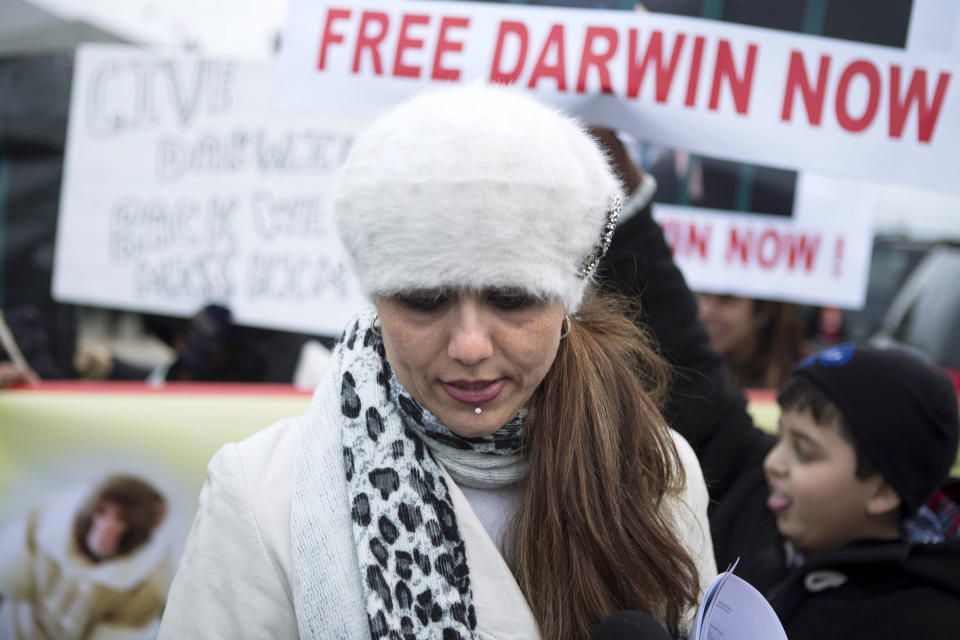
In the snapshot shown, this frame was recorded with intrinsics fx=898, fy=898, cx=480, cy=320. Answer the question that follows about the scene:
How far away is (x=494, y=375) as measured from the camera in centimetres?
141

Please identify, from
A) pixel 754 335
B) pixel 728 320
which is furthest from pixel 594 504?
pixel 754 335

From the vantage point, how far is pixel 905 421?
202 cm

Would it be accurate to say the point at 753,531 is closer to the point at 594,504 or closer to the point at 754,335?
the point at 594,504

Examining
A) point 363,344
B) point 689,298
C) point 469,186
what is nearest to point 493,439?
point 363,344

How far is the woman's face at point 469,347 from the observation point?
137 cm

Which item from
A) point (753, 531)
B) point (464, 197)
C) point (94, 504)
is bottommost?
point (94, 504)

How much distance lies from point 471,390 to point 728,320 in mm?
2678

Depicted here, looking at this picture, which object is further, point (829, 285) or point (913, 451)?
point (829, 285)

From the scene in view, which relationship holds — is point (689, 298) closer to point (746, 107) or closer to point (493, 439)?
point (746, 107)

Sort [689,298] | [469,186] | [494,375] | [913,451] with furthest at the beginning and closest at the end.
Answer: [689,298]
[913,451]
[494,375]
[469,186]

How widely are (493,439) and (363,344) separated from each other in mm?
288

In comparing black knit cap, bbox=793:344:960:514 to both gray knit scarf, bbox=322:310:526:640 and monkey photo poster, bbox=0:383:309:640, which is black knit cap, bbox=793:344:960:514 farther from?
monkey photo poster, bbox=0:383:309:640

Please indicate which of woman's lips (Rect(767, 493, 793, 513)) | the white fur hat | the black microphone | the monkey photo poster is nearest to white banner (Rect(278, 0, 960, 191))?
woman's lips (Rect(767, 493, 793, 513))

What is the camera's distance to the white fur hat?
130cm
